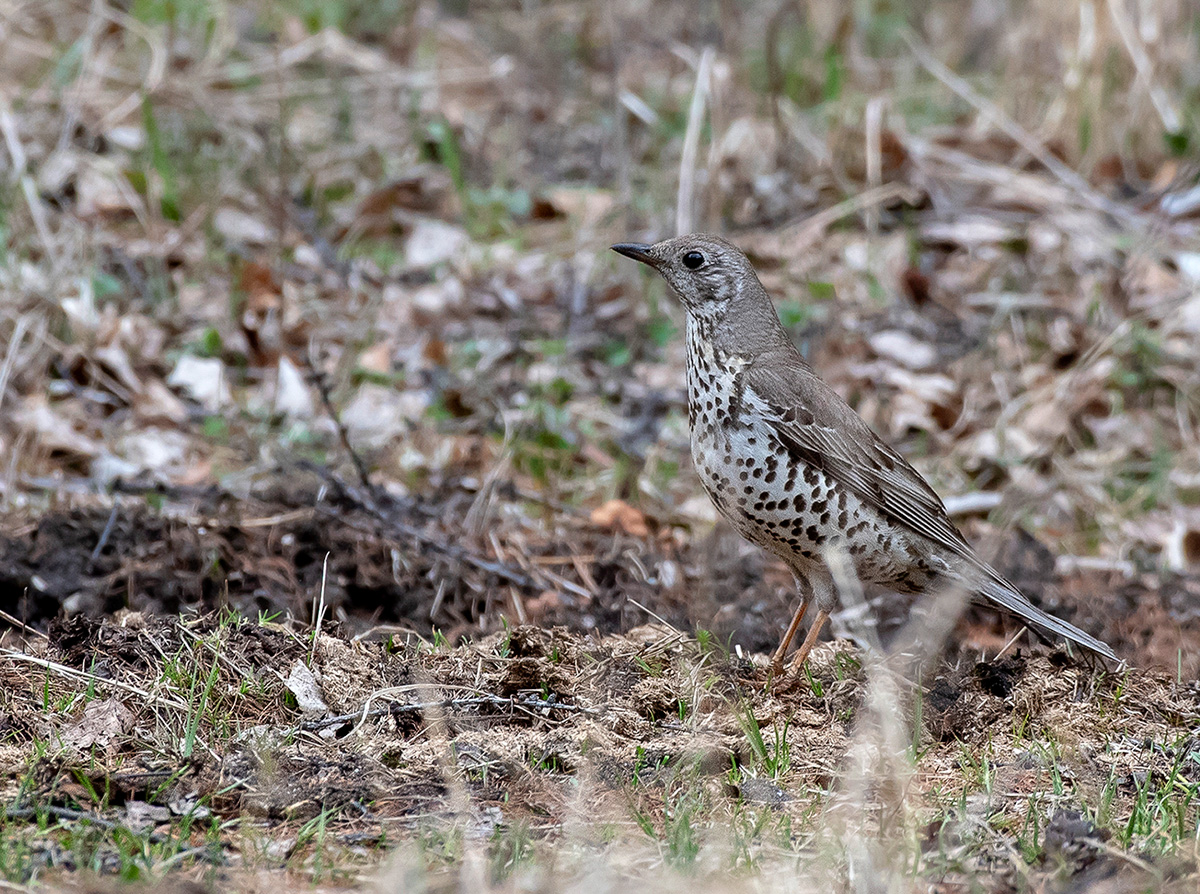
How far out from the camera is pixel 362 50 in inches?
382

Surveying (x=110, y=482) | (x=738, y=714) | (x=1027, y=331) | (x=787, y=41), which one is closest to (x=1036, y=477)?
(x=1027, y=331)

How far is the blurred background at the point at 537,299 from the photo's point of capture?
5.03 m

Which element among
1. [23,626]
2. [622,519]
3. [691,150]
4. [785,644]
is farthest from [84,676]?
[691,150]

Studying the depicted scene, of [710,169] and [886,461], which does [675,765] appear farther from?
[710,169]

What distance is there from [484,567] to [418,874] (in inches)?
92.3

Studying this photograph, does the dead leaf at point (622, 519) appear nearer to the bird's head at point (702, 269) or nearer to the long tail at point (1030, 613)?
the bird's head at point (702, 269)

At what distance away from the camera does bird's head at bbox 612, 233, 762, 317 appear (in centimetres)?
453

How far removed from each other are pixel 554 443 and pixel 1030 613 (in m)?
2.65

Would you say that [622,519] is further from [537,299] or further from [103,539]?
[537,299]

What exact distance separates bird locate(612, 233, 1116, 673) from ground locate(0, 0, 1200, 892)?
0.20 metres

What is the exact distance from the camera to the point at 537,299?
25.3 ft

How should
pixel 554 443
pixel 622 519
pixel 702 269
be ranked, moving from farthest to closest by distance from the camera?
1. pixel 554 443
2. pixel 622 519
3. pixel 702 269

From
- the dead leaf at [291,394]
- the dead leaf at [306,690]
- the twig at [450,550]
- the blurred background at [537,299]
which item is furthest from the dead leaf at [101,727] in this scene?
the dead leaf at [291,394]

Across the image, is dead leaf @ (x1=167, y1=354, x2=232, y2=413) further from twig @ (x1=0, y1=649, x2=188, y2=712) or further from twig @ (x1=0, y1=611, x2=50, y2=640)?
twig @ (x1=0, y1=649, x2=188, y2=712)
